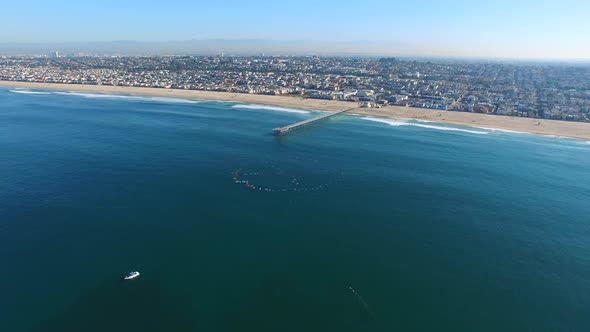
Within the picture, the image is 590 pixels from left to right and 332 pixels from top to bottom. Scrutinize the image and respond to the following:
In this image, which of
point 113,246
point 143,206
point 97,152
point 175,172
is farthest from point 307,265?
point 97,152

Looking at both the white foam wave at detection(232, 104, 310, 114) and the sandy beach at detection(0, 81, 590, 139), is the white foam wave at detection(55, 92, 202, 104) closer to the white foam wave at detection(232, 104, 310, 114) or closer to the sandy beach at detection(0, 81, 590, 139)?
the sandy beach at detection(0, 81, 590, 139)

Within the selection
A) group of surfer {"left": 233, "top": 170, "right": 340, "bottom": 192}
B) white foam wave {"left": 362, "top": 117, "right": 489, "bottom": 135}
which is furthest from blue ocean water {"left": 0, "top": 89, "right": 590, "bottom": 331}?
white foam wave {"left": 362, "top": 117, "right": 489, "bottom": 135}

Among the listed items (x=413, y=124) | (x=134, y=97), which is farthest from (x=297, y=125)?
(x=134, y=97)

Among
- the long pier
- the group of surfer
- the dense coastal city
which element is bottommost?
→ the group of surfer

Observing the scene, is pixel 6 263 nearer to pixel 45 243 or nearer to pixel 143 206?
pixel 45 243

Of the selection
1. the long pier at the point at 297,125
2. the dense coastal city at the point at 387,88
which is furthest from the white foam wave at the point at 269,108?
the dense coastal city at the point at 387,88

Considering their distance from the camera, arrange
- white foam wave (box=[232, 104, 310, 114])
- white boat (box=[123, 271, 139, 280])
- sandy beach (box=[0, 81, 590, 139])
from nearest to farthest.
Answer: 1. white boat (box=[123, 271, 139, 280])
2. sandy beach (box=[0, 81, 590, 139])
3. white foam wave (box=[232, 104, 310, 114])

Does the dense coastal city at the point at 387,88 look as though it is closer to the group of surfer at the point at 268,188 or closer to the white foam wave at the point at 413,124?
the white foam wave at the point at 413,124
